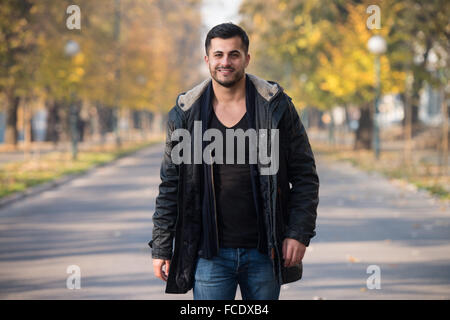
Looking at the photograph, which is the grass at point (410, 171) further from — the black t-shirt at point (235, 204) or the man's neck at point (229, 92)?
the black t-shirt at point (235, 204)

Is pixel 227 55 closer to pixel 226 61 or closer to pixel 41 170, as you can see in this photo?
pixel 226 61

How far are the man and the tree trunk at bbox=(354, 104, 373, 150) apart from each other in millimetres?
29507

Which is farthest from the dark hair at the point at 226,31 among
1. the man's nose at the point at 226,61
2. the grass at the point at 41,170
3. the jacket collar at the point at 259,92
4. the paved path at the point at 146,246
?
the grass at the point at 41,170

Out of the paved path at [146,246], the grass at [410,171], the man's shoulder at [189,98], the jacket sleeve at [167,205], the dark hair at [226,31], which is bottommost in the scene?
the paved path at [146,246]

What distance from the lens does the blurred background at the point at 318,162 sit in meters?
8.20

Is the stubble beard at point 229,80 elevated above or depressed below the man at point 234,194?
above

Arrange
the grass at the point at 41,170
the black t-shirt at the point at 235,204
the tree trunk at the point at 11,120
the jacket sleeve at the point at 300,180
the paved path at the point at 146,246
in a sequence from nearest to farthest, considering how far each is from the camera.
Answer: the black t-shirt at the point at 235,204, the jacket sleeve at the point at 300,180, the paved path at the point at 146,246, the grass at the point at 41,170, the tree trunk at the point at 11,120

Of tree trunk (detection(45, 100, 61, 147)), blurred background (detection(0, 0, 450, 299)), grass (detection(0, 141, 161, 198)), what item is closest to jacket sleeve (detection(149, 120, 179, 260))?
blurred background (detection(0, 0, 450, 299))

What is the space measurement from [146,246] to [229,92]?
618cm

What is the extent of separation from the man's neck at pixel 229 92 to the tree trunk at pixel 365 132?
29.5 m

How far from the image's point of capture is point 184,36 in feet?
239

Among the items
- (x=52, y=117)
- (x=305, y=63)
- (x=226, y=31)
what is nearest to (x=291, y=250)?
(x=226, y=31)

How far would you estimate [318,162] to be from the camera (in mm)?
28062

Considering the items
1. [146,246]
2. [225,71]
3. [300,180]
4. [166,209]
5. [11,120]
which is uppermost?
[11,120]
